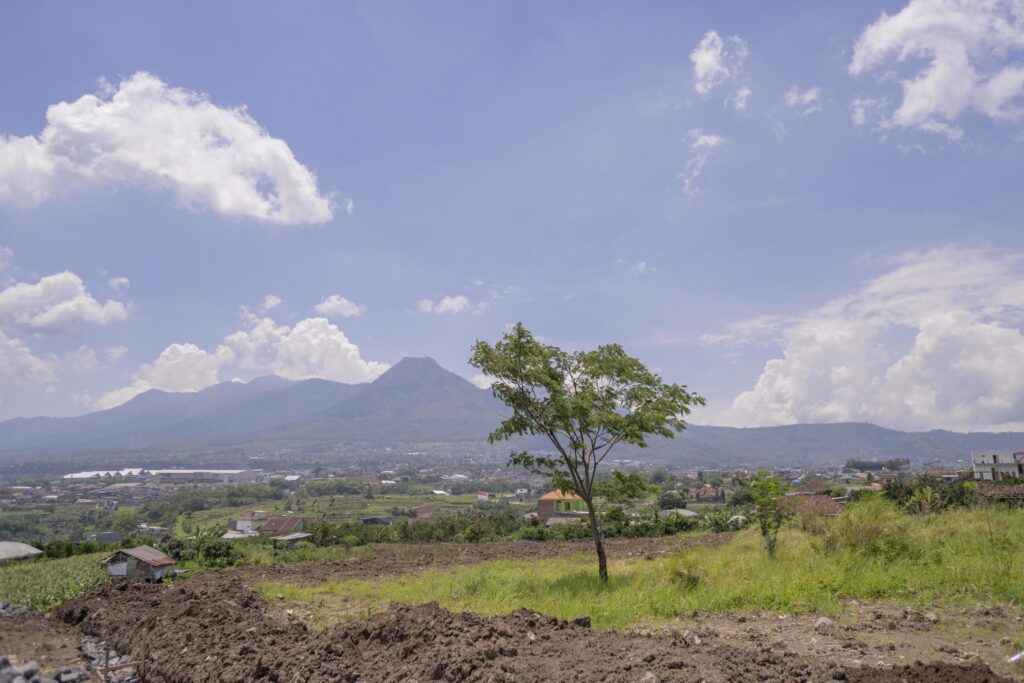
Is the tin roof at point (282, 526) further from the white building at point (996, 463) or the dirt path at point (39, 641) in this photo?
the white building at point (996, 463)

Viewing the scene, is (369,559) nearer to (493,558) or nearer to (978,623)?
(493,558)

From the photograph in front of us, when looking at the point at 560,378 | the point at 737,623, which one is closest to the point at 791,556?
the point at 737,623

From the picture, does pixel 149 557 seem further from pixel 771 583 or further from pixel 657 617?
pixel 771 583

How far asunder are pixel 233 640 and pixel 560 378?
7.96 meters

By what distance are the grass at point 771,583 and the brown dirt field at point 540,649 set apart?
732 millimetres

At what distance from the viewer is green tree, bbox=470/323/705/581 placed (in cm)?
1229

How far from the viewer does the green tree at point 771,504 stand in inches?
496

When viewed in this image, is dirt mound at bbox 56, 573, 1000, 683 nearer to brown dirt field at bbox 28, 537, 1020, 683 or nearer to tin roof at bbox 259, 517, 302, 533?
brown dirt field at bbox 28, 537, 1020, 683

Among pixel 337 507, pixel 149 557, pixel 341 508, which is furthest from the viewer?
pixel 337 507

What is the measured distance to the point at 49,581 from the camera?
57.4 feet

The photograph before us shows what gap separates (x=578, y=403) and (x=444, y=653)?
6.52 m

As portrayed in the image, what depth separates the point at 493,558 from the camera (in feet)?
64.2

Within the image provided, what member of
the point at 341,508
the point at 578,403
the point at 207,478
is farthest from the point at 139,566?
the point at 207,478

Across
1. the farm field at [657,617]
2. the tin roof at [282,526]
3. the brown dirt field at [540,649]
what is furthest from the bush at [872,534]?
the tin roof at [282,526]
